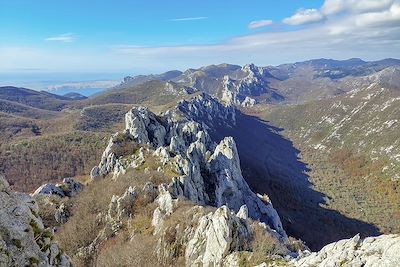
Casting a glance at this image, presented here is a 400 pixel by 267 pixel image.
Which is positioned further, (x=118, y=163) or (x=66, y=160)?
(x=66, y=160)

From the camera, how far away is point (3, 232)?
21047 millimetres

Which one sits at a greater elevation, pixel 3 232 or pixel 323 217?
pixel 3 232

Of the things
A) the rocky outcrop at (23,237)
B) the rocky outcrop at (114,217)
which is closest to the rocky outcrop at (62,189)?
the rocky outcrop at (114,217)

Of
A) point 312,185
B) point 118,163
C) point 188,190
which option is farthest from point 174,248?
point 312,185

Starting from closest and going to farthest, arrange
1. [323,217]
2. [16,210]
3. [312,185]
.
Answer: [16,210] → [323,217] → [312,185]

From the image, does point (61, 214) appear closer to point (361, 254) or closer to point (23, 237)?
point (23, 237)

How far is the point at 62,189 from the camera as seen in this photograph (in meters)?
68.1

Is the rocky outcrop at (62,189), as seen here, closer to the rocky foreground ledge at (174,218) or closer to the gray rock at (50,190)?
the gray rock at (50,190)

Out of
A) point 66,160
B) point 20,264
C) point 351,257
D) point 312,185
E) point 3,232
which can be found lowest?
point 312,185

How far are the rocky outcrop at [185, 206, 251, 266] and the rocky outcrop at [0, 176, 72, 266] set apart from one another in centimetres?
1773

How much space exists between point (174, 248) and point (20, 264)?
2461cm

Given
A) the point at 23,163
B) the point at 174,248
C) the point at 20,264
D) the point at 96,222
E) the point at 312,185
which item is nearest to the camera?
the point at 20,264

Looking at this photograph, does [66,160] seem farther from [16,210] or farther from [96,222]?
[16,210]

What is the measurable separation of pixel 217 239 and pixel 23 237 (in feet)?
70.1
